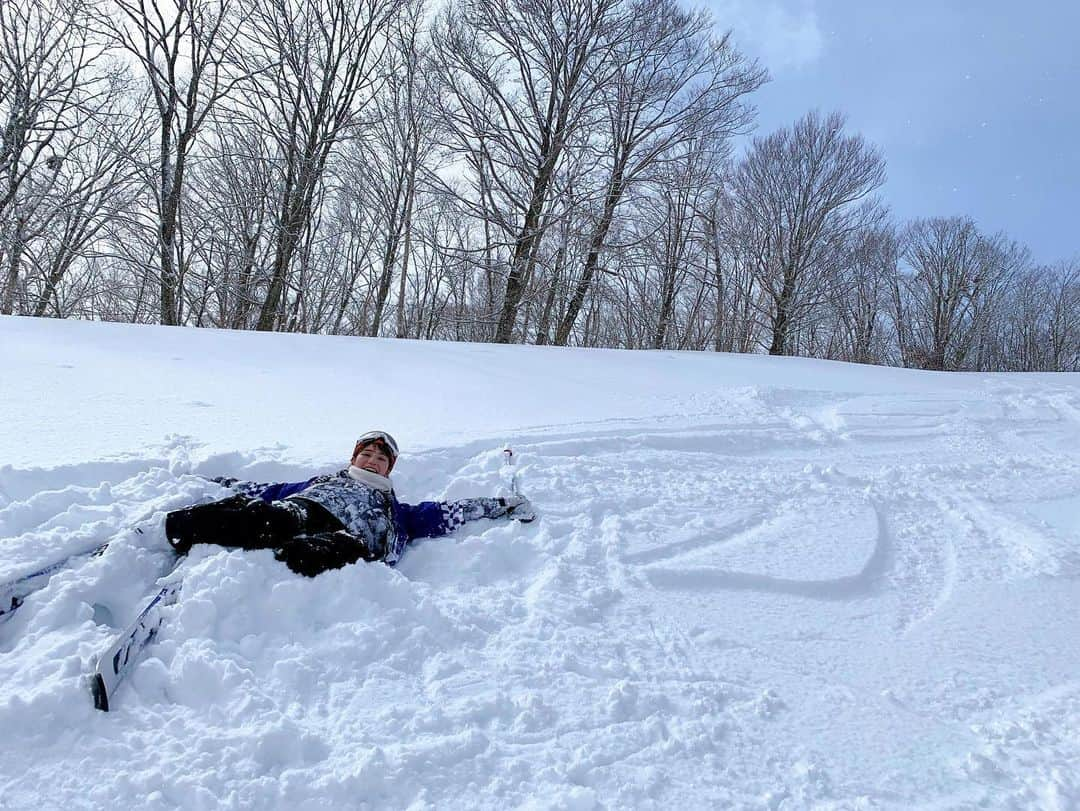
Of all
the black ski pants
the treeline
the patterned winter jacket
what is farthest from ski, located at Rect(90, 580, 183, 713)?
the treeline

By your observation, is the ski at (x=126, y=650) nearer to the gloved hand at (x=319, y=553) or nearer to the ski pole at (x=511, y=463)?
the gloved hand at (x=319, y=553)

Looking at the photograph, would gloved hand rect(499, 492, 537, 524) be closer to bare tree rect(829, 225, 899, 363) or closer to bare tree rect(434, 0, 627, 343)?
bare tree rect(434, 0, 627, 343)

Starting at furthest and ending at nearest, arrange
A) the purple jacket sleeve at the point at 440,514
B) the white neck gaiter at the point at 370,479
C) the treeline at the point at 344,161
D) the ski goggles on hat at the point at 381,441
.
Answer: the treeline at the point at 344,161
the ski goggles on hat at the point at 381,441
the white neck gaiter at the point at 370,479
the purple jacket sleeve at the point at 440,514

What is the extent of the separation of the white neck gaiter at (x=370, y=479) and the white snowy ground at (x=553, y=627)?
32 centimetres

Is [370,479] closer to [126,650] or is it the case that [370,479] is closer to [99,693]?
[126,650]

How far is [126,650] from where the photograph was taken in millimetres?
1611

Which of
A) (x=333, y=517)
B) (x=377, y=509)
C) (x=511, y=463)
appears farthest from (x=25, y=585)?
(x=511, y=463)

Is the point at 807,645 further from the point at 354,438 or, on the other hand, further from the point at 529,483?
the point at 354,438

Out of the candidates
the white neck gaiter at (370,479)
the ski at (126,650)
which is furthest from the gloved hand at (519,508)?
the ski at (126,650)

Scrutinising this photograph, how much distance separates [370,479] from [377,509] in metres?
0.26

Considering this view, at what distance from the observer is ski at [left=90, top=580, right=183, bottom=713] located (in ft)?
4.91

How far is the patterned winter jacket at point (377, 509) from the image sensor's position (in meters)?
2.48

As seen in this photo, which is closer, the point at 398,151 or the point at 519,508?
the point at 519,508

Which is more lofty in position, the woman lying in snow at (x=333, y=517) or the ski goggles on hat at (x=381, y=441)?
the ski goggles on hat at (x=381, y=441)
